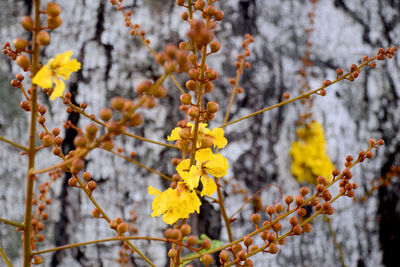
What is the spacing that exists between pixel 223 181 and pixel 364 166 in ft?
2.25

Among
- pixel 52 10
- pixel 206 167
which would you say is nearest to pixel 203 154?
pixel 206 167

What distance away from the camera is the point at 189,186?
0.47 metres

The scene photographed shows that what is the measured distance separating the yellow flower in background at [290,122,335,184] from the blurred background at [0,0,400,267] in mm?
41

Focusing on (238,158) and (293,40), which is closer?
(238,158)

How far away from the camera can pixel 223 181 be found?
1.15 meters

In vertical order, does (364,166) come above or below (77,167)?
above

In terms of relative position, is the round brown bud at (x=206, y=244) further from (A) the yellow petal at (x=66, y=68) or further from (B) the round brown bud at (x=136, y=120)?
(A) the yellow petal at (x=66, y=68)

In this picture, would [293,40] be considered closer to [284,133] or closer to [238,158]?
[284,133]

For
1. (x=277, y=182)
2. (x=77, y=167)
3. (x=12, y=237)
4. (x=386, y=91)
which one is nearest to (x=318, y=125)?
(x=277, y=182)

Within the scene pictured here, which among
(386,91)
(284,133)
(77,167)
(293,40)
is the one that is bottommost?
(77,167)

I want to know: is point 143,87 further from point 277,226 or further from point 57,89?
point 277,226

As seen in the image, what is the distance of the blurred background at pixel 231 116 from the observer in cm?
112

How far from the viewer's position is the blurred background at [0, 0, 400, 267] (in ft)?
3.66

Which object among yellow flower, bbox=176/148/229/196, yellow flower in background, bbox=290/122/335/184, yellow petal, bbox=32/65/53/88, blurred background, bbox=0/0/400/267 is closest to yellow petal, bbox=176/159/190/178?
yellow flower, bbox=176/148/229/196
